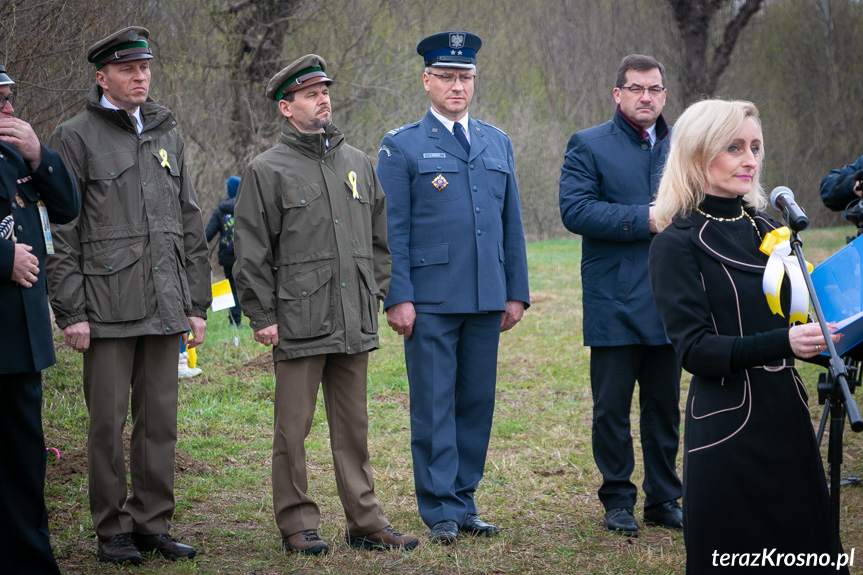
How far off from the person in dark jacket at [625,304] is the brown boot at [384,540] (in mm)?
1041

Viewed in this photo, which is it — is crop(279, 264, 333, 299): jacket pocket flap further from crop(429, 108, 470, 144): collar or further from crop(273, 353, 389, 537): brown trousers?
crop(429, 108, 470, 144): collar

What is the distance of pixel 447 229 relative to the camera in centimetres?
464

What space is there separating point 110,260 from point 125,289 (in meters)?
0.15

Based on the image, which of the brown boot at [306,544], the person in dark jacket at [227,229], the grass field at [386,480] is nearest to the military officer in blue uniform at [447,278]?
the grass field at [386,480]

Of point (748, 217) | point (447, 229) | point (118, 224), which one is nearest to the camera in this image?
point (748, 217)

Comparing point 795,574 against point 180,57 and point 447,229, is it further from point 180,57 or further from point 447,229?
point 180,57


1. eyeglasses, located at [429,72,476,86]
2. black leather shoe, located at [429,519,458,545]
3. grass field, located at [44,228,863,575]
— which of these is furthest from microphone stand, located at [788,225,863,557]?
eyeglasses, located at [429,72,476,86]

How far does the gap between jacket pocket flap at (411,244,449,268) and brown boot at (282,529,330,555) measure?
4.52 feet

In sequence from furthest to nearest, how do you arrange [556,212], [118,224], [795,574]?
[556,212]
[118,224]
[795,574]

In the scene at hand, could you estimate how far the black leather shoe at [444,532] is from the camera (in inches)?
174

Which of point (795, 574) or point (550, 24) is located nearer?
point (795, 574)

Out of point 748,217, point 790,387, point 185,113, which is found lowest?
point 790,387

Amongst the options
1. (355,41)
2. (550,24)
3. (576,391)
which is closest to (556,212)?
(550,24)

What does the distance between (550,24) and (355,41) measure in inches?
672
